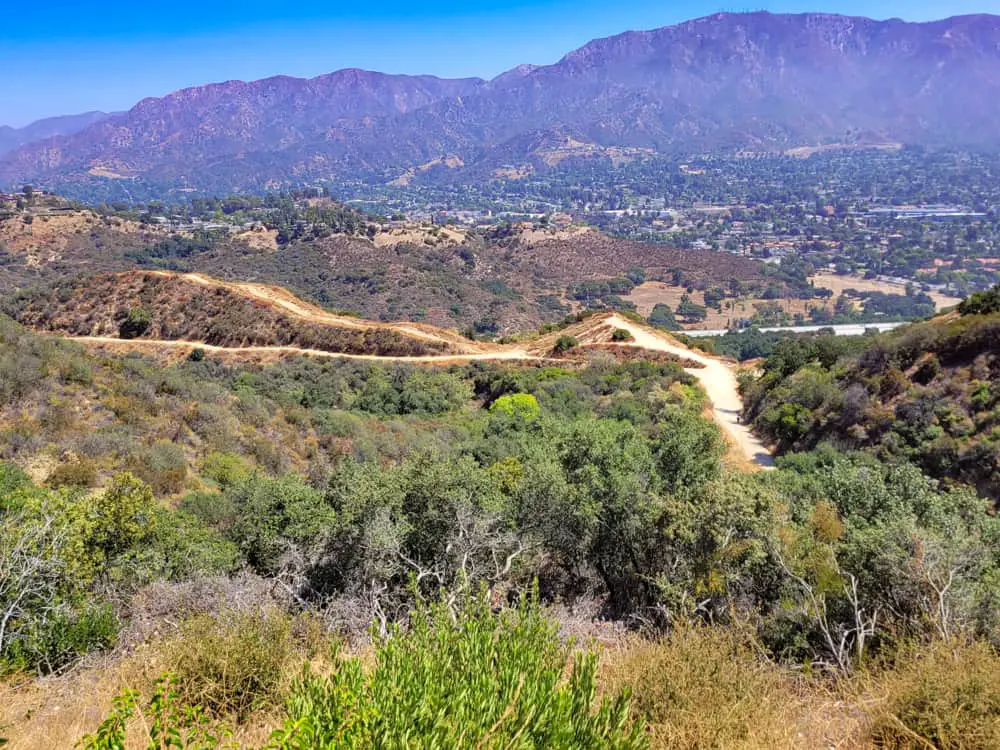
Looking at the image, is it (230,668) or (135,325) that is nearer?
(230,668)

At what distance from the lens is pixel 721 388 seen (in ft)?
119

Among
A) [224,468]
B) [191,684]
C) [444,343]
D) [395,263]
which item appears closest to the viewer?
[191,684]

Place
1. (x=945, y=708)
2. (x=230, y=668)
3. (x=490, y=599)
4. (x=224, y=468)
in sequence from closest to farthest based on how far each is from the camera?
1. (x=945, y=708)
2. (x=230, y=668)
3. (x=490, y=599)
4. (x=224, y=468)

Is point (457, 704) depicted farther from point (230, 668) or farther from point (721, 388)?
point (721, 388)

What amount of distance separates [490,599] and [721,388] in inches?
1203

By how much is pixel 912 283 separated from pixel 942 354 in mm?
133561

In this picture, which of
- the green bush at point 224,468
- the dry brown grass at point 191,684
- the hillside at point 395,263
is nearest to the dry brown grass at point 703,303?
the hillside at point 395,263

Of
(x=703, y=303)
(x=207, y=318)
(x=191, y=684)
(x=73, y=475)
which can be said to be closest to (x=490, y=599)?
(x=191, y=684)

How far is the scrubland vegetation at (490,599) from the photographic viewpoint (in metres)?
4.44

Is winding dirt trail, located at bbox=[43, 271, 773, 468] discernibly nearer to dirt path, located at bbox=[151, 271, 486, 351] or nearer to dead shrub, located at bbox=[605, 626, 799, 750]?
dirt path, located at bbox=[151, 271, 486, 351]

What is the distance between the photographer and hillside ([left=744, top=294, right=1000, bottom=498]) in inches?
795

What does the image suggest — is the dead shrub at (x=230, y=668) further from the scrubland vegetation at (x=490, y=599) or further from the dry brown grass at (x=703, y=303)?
the dry brown grass at (x=703, y=303)

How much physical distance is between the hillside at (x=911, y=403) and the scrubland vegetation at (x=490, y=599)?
3.60 feet

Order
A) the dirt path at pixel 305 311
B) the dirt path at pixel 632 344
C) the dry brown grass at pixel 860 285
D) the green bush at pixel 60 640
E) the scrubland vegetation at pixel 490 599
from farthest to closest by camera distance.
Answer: the dry brown grass at pixel 860 285, the dirt path at pixel 305 311, the dirt path at pixel 632 344, the green bush at pixel 60 640, the scrubland vegetation at pixel 490 599
